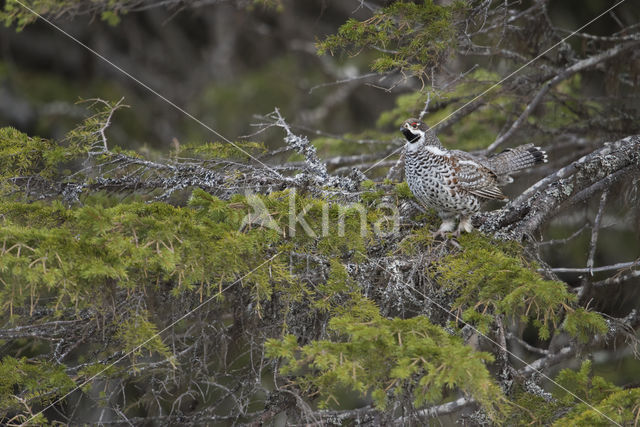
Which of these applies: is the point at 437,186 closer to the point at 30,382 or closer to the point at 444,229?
the point at 444,229

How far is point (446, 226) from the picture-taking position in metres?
5.11

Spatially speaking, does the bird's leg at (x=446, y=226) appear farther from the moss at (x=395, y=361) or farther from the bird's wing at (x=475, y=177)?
the moss at (x=395, y=361)

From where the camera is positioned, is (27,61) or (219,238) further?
(27,61)

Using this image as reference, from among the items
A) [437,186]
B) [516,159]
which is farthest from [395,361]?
[516,159]

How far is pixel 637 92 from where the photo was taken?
6.25 metres

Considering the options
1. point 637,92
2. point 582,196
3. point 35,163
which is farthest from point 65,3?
point 637,92

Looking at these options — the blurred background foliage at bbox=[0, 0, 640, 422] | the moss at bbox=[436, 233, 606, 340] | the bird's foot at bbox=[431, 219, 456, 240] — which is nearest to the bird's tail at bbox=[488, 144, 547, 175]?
the blurred background foliage at bbox=[0, 0, 640, 422]

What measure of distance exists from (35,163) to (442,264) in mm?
2932

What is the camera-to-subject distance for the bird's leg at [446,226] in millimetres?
4926

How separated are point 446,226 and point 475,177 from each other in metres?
0.53

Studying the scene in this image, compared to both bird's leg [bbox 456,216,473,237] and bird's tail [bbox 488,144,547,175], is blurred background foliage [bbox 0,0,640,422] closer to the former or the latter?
bird's tail [bbox 488,144,547,175]

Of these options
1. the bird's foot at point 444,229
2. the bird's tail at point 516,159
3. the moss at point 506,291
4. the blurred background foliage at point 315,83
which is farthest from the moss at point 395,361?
the bird's tail at point 516,159

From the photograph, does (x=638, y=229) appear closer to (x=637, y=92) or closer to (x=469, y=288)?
(x=637, y=92)

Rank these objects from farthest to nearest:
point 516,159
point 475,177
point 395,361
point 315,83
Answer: point 315,83
point 516,159
point 475,177
point 395,361
